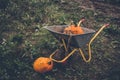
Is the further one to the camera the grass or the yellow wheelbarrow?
the grass

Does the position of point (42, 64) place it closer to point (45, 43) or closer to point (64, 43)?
point (64, 43)

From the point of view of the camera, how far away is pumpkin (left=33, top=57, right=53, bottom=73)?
23.5 ft

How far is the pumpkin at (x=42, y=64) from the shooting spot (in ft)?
23.5

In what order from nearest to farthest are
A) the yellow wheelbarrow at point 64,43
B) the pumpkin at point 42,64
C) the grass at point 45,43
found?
the yellow wheelbarrow at point 64,43, the pumpkin at point 42,64, the grass at point 45,43

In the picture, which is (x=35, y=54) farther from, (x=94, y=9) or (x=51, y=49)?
(x=94, y=9)

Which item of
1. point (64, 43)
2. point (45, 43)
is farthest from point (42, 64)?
point (45, 43)

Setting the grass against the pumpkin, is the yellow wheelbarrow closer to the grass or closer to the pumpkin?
the pumpkin

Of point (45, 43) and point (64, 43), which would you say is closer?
point (64, 43)

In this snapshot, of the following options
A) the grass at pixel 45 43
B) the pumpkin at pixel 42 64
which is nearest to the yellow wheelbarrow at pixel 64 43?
the pumpkin at pixel 42 64

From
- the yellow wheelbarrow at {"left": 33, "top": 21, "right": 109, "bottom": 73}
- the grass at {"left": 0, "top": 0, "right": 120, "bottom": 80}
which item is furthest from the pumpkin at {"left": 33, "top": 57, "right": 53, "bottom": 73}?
the grass at {"left": 0, "top": 0, "right": 120, "bottom": 80}

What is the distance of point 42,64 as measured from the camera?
7.12 m

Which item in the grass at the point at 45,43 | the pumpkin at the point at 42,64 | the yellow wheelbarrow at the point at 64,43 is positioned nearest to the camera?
the yellow wheelbarrow at the point at 64,43

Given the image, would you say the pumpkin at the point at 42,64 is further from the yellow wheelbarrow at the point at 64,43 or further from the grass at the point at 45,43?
the grass at the point at 45,43

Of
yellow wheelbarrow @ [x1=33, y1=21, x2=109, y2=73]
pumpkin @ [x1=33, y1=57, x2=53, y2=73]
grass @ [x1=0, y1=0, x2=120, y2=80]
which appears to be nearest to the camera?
yellow wheelbarrow @ [x1=33, y1=21, x2=109, y2=73]
